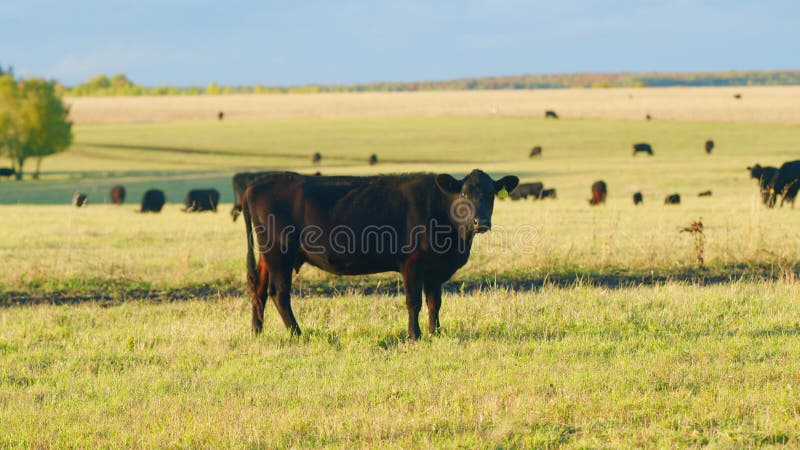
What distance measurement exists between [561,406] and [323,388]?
1.92m

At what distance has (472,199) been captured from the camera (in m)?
9.48

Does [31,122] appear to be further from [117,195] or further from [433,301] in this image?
[433,301]

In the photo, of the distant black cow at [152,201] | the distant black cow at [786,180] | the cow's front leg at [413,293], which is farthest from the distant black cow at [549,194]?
the cow's front leg at [413,293]

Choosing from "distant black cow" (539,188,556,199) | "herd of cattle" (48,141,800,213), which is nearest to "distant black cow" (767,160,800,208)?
"herd of cattle" (48,141,800,213)

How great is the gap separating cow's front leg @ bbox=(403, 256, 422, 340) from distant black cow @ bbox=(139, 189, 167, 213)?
84.6 feet

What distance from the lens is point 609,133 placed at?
75.5m

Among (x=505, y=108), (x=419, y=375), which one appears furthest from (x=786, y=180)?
(x=505, y=108)

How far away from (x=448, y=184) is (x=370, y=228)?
3.06ft

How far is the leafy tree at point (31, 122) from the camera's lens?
61625mm

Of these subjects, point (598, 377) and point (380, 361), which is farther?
point (380, 361)

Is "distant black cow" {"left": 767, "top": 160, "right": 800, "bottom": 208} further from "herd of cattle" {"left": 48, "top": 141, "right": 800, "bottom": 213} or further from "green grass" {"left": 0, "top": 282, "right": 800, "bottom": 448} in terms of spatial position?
"green grass" {"left": 0, "top": 282, "right": 800, "bottom": 448}

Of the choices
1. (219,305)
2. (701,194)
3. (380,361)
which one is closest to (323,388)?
(380,361)

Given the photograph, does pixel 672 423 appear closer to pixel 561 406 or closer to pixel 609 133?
pixel 561 406

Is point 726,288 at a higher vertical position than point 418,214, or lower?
lower
